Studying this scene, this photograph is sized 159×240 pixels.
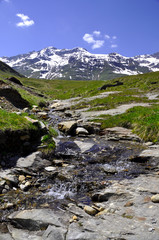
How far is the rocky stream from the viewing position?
19.4ft

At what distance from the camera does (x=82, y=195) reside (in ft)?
28.3

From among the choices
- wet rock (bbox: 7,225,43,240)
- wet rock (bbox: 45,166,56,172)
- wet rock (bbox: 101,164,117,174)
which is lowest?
wet rock (bbox: 7,225,43,240)

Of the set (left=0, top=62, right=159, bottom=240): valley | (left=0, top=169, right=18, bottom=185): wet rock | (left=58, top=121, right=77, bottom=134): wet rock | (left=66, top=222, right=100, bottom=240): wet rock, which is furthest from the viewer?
(left=58, top=121, right=77, bottom=134): wet rock

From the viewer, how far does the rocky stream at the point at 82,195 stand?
19.4ft

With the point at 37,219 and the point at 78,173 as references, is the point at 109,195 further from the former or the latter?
the point at 37,219

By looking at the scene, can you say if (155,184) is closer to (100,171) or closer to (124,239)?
(100,171)

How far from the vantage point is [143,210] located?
6723 millimetres

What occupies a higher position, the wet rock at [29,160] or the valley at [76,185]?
the wet rock at [29,160]

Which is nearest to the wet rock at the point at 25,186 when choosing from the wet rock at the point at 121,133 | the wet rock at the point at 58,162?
the wet rock at the point at 58,162

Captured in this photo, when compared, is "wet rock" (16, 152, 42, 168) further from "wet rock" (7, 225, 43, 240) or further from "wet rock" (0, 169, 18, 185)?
"wet rock" (7, 225, 43, 240)

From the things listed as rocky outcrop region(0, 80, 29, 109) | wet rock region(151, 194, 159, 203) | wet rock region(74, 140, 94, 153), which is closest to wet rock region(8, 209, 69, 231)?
wet rock region(151, 194, 159, 203)

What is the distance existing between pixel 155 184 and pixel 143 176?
4.25ft

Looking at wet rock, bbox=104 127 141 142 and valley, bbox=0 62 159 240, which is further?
wet rock, bbox=104 127 141 142

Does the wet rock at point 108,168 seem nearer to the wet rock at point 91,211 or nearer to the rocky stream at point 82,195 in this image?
the rocky stream at point 82,195
